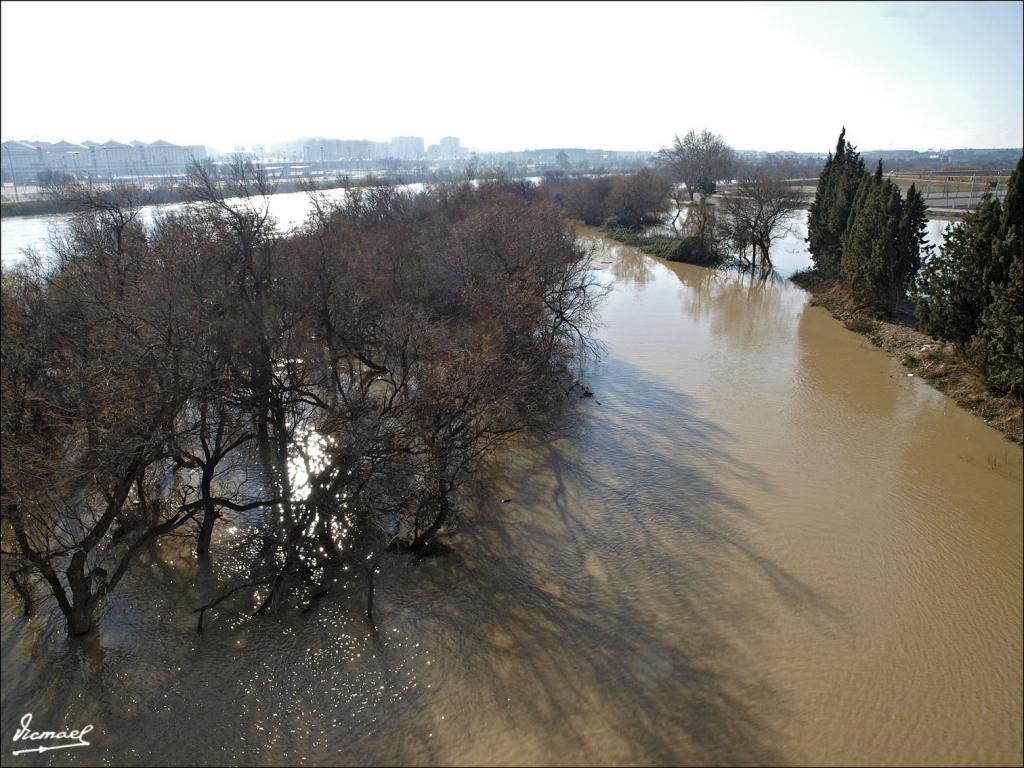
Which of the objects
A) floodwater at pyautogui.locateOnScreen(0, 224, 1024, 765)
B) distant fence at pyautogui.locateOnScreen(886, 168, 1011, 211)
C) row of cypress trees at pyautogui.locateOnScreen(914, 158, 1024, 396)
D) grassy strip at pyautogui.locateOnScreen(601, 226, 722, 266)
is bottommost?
floodwater at pyautogui.locateOnScreen(0, 224, 1024, 765)

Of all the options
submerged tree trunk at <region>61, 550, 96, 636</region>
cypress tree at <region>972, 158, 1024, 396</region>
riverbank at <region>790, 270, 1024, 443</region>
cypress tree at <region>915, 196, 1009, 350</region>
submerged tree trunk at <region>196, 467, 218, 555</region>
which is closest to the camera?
submerged tree trunk at <region>61, 550, 96, 636</region>

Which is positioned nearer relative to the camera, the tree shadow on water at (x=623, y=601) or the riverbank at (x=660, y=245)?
the tree shadow on water at (x=623, y=601)

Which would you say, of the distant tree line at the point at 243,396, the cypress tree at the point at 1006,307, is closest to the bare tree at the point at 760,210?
the cypress tree at the point at 1006,307

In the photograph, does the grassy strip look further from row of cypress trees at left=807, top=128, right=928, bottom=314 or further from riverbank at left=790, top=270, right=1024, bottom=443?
riverbank at left=790, top=270, right=1024, bottom=443

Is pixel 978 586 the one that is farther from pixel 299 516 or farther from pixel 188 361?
pixel 188 361

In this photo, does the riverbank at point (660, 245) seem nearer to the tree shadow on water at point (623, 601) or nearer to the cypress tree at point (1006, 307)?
the cypress tree at point (1006, 307)


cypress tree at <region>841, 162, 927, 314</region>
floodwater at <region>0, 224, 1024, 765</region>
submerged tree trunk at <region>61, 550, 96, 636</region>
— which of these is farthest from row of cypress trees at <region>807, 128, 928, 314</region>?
submerged tree trunk at <region>61, 550, 96, 636</region>

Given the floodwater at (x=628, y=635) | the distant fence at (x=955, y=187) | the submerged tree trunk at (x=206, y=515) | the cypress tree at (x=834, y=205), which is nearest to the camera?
the floodwater at (x=628, y=635)
